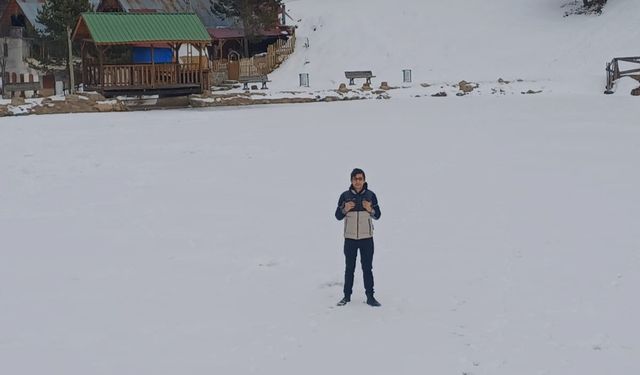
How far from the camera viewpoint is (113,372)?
22.4 ft

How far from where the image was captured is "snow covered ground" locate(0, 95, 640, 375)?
23.8 feet

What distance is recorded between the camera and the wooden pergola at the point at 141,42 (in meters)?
33.4

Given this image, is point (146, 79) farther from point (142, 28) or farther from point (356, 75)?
point (356, 75)

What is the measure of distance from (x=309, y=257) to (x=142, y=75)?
25563 mm

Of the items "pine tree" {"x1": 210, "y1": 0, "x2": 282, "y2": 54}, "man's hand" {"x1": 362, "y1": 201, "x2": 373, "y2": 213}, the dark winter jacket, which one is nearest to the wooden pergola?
"pine tree" {"x1": 210, "y1": 0, "x2": 282, "y2": 54}

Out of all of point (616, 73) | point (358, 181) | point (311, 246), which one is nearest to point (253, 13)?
point (616, 73)

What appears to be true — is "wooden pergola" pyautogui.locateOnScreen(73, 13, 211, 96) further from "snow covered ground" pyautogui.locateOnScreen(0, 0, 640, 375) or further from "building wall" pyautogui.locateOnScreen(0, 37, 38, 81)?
"building wall" pyautogui.locateOnScreen(0, 37, 38, 81)

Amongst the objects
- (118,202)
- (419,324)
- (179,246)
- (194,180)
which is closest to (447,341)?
(419,324)

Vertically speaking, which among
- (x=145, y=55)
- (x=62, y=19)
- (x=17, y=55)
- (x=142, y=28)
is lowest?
(x=145, y=55)

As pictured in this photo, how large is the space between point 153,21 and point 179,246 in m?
26.2

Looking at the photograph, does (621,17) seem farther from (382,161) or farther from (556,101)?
(382,161)

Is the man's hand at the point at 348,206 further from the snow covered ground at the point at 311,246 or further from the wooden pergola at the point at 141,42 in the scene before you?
the wooden pergola at the point at 141,42

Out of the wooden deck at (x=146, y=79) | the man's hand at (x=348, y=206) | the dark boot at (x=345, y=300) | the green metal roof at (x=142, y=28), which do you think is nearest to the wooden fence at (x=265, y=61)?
the wooden deck at (x=146, y=79)

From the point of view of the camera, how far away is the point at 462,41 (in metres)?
46.6
